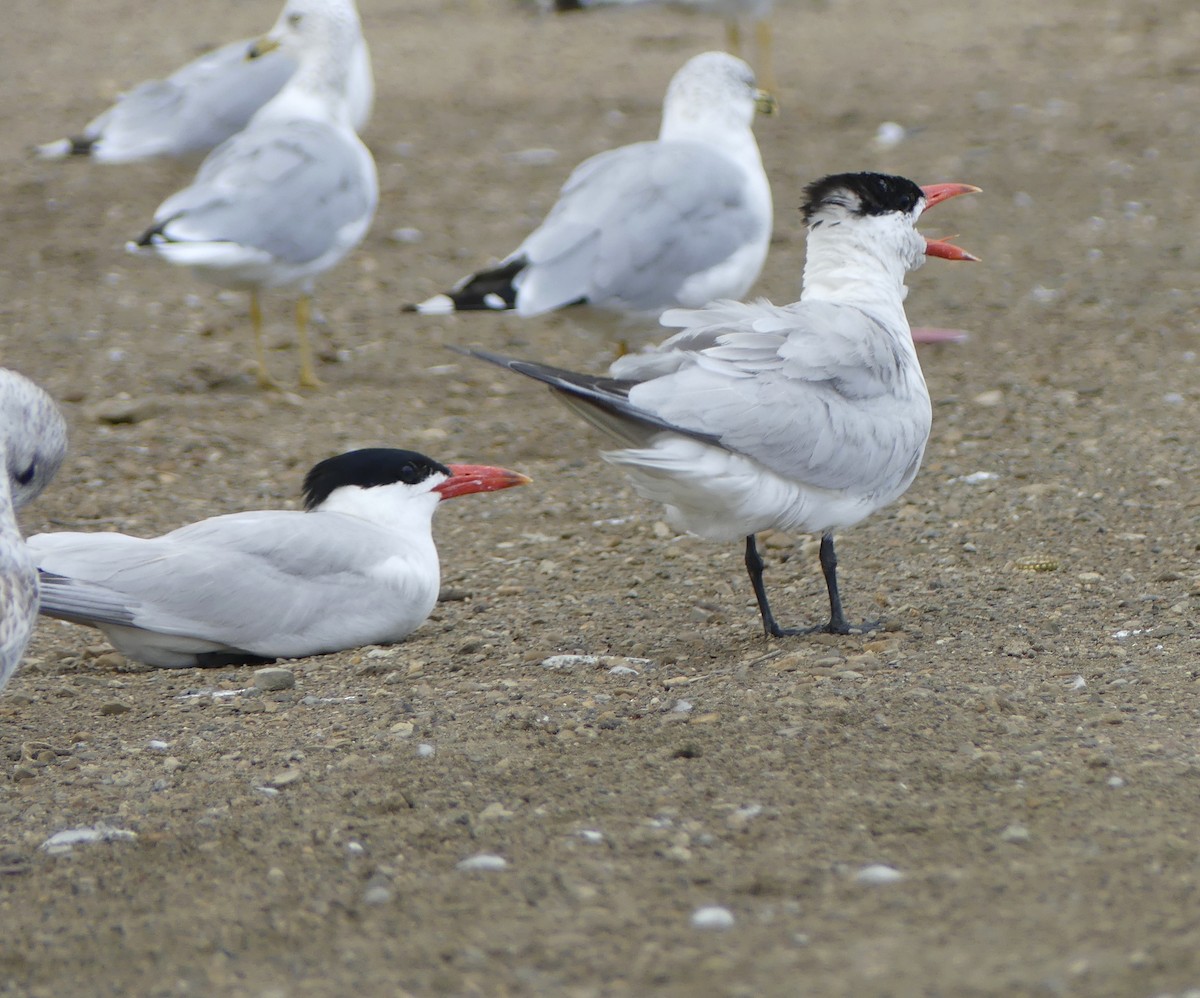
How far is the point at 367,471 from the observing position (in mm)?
4977

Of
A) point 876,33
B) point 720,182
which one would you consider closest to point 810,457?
point 720,182

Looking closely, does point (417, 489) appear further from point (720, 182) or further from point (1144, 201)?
point (1144, 201)

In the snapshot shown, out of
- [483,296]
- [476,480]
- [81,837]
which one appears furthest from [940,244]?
[81,837]

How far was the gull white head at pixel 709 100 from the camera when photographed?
7707 mm

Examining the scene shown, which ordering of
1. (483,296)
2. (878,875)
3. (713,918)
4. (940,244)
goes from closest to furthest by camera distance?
(713,918) → (878,875) → (940,244) → (483,296)

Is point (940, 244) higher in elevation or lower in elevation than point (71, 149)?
higher

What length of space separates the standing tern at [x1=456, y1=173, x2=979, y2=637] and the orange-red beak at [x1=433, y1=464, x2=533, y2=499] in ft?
2.93

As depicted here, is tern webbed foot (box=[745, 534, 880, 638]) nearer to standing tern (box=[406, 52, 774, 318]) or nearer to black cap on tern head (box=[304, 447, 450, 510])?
black cap on tern head (box=[304, 447, 450, 510])

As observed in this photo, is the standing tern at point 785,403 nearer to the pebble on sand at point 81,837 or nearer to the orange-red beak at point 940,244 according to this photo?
the orange-red beak at point 940,244

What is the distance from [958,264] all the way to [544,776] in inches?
Answer: 247

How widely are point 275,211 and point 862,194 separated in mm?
3598

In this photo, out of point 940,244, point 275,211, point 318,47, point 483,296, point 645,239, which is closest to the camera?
point 940,244

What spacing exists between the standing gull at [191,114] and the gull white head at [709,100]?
2.33m

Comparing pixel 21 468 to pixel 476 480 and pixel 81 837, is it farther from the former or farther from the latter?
pixel 81 837
